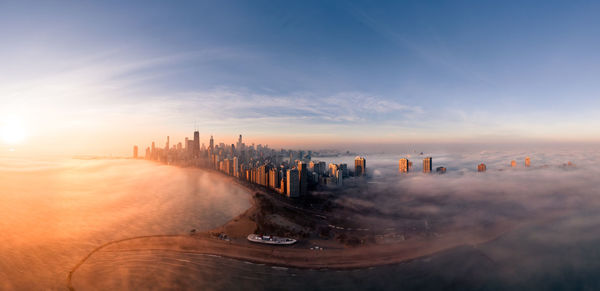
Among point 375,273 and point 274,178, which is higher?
point 274,178

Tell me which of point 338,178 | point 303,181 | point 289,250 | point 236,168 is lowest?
point 289,250

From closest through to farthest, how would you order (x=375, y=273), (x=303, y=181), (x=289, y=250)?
(x=375, y=273), (x=289, y=250), (x=303, y=181)

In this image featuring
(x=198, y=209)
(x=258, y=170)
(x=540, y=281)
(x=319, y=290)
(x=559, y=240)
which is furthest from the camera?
(x=258, y=170)

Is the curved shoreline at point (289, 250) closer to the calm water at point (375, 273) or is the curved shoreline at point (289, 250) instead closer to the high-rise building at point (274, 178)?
the calm water at point (375, 273)

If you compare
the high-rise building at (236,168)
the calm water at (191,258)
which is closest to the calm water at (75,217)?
the calm water at (191,258)

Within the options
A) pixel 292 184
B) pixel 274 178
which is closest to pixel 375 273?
pixel 292 184

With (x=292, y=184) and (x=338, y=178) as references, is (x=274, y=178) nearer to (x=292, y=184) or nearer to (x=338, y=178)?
(x=292, y=184)

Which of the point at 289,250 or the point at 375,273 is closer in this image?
the point at 375,273

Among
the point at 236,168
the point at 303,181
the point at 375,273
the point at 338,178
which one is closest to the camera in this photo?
the point at 375,273

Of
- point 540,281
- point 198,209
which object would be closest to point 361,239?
point 540,281

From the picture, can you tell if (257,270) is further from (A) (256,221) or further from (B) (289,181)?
(B) (289,181)

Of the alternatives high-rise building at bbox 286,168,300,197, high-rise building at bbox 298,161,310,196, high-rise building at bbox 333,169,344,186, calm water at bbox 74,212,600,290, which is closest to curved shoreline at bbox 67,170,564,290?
calm water at bbox 74,212,600,290
